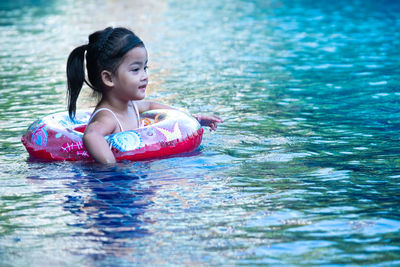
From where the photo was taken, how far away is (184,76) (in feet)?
32.0

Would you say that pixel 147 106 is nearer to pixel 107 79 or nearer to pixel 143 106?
pixel 143 106

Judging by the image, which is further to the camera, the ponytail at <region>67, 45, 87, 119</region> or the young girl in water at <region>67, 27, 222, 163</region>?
the ponytail at <region>67, 45, 87, 119</region>

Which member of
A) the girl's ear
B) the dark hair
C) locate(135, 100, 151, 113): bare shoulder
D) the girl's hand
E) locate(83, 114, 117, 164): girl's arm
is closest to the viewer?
locate(83, 114, 117, 164): girl's arm

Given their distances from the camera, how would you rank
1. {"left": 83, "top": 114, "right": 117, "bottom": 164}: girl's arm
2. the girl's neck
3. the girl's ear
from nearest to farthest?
1. {"left": 83, "top": 114, "right": 117, "bottom": 164}: girl's arm
2. the girl's ear
3. the girl's neck

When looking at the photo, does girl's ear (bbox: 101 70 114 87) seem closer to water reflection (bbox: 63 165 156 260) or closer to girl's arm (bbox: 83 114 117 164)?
girl's arm (bbox: 83 114 117 164)

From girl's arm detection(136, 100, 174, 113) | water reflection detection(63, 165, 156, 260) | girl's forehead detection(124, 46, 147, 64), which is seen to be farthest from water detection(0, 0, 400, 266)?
girl's forehead detection(124, 46, 147, 64)

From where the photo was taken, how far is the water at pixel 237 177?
350 centimetres

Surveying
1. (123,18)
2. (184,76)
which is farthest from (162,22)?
(184,76)

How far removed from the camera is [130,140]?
17.5 ft

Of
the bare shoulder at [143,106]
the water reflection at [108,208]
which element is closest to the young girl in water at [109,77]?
the water reflection at [108,208]

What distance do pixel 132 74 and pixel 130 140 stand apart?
1.63 feet

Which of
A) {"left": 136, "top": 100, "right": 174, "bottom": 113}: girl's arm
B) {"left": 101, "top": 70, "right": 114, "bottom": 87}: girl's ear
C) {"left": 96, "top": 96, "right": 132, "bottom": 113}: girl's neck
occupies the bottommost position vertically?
{"left": 136, "top": 100, "right": 174, "bottom": 113}: girl's arm

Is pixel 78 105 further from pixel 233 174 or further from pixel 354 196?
pixel 354 196

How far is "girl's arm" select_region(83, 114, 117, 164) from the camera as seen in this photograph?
5176 mm
